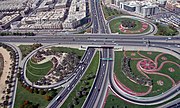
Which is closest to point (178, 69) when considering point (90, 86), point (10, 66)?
point (90, 86)

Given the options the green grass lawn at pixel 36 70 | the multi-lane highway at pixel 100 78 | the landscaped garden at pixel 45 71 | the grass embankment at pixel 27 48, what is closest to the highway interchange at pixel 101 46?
the multi-lane highway at pixel 100 78

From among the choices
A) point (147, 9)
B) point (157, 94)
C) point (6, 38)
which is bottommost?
point (157, 94)

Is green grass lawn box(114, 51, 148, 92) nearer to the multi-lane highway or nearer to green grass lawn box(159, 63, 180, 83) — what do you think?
the multi-lane highway

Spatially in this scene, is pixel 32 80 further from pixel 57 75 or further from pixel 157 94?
pixel 157 94

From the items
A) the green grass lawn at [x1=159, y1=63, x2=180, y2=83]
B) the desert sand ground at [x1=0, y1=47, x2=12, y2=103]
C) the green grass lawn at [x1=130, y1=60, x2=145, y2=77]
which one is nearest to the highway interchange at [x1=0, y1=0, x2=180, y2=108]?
the green grass lawn at [x1=159, y1=63, x2=180, y2=83]

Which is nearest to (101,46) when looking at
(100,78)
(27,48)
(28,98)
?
(100,78)
